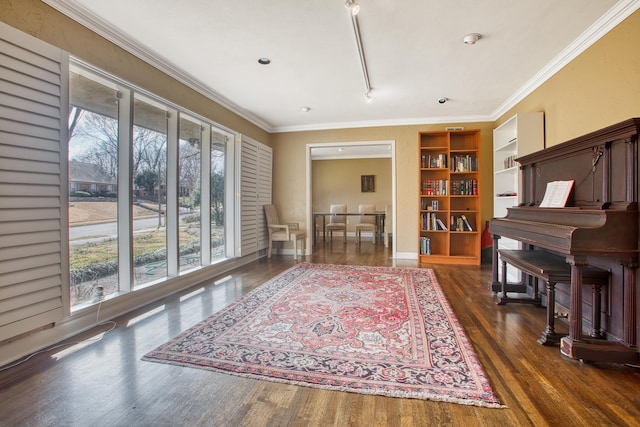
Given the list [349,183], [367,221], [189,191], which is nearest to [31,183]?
[189,191]

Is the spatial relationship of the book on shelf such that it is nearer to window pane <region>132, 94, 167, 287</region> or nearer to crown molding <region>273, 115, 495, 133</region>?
crown molding <region>273, 115, 495, 133</region>

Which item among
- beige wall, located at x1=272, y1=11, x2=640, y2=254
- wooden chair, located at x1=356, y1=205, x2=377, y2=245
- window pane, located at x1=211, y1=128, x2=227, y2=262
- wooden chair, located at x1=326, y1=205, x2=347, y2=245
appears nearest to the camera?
beige wall, located at x1=272, y1=11, x2=640, y2=254

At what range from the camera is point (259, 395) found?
148 cm

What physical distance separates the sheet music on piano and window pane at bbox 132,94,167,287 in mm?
3754

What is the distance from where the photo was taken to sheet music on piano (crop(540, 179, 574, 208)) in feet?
7.86

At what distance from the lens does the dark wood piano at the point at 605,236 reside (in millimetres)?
1766

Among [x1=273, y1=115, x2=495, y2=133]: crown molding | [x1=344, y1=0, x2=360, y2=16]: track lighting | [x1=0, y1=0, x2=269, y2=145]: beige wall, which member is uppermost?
[x1=273, y1=115, x2=495, y2=133]: crown molding

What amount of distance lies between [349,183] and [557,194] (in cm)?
632

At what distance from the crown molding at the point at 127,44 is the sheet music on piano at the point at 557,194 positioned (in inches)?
153

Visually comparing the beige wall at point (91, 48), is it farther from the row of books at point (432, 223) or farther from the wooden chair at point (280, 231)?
the row of books at point (432, 223)

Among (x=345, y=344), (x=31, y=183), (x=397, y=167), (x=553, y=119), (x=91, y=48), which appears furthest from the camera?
(x=397, y=167)

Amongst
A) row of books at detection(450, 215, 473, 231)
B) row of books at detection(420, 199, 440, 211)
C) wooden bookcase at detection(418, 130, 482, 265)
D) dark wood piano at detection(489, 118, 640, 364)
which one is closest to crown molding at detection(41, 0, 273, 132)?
wooden bookcase at detection(418, 130, 482, 265)

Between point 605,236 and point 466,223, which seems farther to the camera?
point 466,223

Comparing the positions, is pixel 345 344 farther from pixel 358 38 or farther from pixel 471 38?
pixel 471 38
